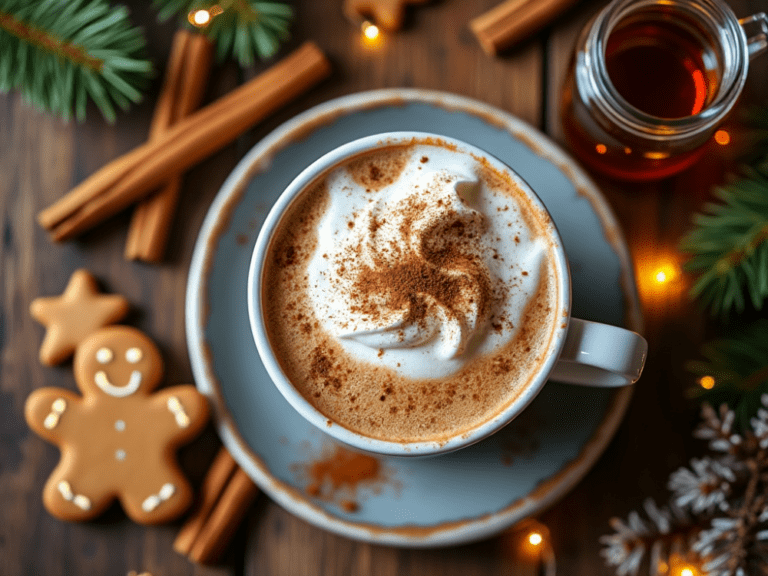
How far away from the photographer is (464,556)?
115cm

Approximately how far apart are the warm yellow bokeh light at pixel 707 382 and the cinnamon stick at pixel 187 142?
2.96ft

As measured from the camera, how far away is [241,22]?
1.16 meters

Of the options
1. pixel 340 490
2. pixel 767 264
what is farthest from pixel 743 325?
pixel 340 490

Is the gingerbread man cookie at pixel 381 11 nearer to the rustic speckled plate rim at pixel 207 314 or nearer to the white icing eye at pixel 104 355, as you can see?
the rustic speckled plate rim at pixel 207 314

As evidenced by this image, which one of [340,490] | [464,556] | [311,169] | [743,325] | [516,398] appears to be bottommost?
[464,556]

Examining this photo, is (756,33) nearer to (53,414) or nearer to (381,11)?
(381,11)

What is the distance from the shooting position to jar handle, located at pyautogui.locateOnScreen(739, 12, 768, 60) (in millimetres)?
1040

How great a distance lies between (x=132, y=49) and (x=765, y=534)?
1.37m

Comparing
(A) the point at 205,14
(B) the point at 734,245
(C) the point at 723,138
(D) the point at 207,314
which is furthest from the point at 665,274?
(A) the point at 205,14

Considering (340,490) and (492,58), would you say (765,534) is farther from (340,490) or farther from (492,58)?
(492,58)

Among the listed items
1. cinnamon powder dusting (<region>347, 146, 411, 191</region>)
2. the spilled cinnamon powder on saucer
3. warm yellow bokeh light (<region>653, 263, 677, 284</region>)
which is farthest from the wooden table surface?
cinnamon powder dusting (<region>347, 146, 411, 191</region>)

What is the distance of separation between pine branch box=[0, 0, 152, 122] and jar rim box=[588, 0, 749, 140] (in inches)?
30.7

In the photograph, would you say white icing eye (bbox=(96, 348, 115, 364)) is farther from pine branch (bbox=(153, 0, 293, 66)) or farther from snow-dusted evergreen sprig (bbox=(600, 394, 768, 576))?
snow-dusted evergreen sprig (bbox=(600, 394, 768, 576))

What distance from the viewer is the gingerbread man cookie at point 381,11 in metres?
1.18
